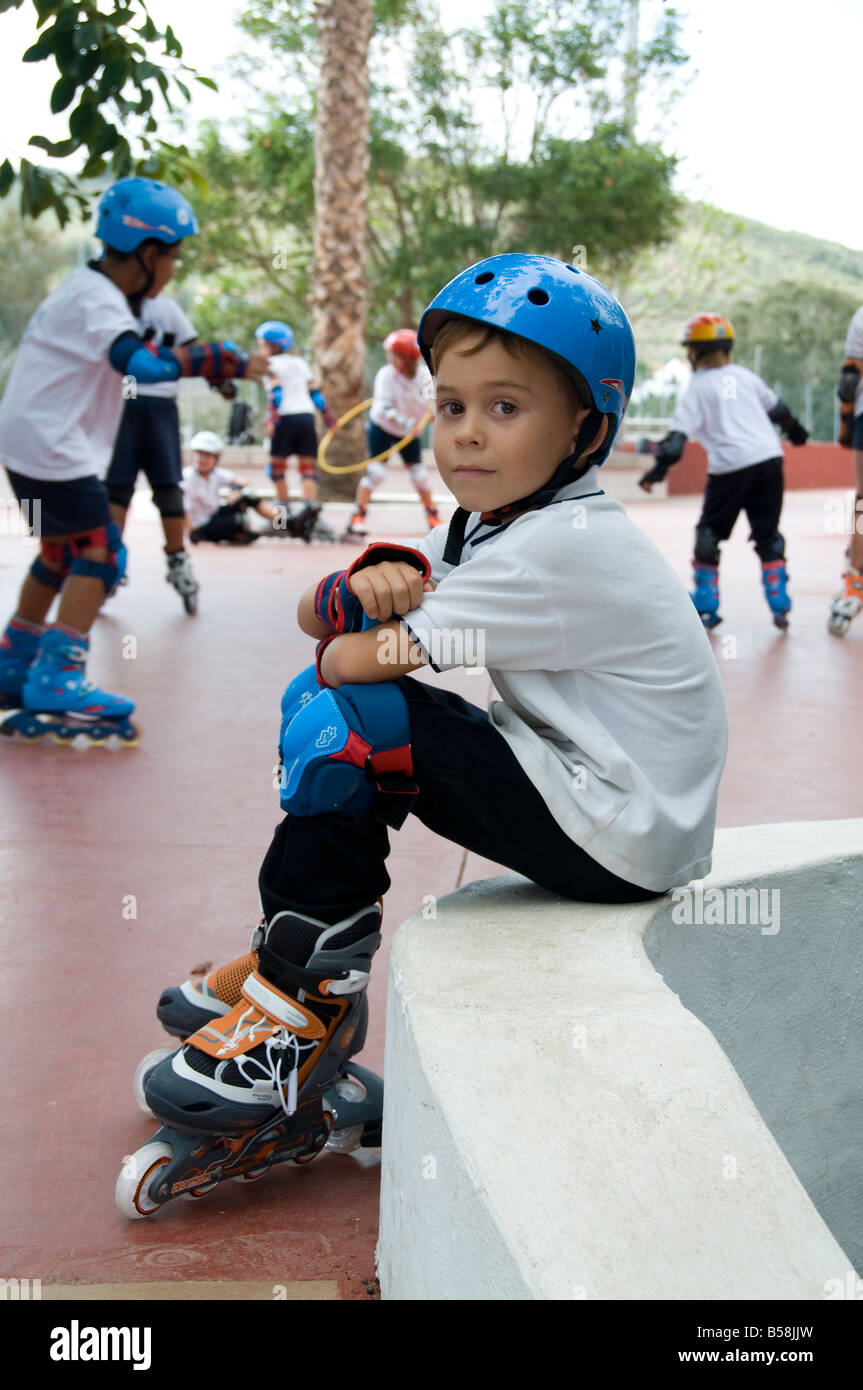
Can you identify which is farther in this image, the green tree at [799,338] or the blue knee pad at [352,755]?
the green tree at [799,338]

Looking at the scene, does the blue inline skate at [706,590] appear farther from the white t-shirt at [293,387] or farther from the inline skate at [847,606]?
the white t-shirt at [293,387]

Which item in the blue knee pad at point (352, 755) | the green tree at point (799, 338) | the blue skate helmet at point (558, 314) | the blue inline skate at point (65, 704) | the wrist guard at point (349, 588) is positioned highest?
the blue skate helmet at point (558, 314)

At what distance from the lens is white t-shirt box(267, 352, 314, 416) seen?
12.4 metres

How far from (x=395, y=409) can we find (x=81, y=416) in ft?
22.9

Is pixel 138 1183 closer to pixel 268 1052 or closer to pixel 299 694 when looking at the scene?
pixel 268 1052

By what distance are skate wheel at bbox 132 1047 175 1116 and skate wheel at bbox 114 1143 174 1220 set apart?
0.51 feet

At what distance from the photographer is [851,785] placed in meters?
4.31

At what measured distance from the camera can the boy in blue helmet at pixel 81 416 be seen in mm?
4754

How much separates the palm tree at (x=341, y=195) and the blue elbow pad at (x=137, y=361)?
981 centimetres

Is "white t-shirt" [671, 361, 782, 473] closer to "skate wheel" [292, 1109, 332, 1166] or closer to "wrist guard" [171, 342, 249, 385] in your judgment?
"wrist guard" [171, 342, 249, 385]

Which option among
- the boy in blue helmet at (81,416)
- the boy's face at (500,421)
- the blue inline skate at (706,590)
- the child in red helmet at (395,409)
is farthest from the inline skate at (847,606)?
the boy's face at (500,421)

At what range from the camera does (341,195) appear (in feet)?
45.6
